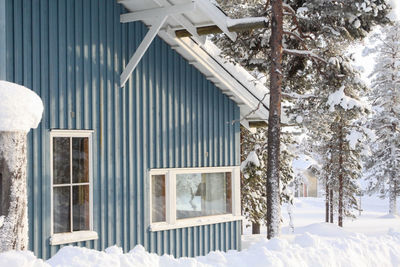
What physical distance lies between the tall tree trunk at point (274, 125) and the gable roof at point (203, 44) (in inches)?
15.5

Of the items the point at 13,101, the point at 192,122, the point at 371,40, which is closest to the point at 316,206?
the point at 371,40

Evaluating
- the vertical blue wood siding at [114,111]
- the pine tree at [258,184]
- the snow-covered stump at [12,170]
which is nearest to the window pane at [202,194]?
the vertical blue wood siding at [114,111]

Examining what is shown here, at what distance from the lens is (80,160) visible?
30.8 feet

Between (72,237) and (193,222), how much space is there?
310 cm

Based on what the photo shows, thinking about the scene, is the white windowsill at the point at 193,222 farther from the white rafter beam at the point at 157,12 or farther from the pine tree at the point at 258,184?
the pine tree at the point at 258,184

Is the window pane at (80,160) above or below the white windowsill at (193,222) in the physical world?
above

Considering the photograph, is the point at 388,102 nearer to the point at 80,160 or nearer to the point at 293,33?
the point at 293,33

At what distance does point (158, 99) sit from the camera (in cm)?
1078

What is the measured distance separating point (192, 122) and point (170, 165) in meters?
1.14

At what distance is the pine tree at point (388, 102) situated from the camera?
34.5m

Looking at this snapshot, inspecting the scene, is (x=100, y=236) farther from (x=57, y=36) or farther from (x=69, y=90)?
(x=57, y=36)

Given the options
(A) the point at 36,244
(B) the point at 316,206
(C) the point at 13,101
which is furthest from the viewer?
(B) the point at 316,206

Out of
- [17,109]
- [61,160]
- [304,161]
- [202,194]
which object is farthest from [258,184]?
[304,161]

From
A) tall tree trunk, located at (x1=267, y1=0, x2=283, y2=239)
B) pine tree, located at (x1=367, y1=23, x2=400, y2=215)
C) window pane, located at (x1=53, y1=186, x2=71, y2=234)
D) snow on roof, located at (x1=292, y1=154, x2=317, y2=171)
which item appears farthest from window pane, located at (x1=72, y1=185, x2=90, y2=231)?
pine tree, located at (x1=367, y1=23, x2=400, y2=215)
